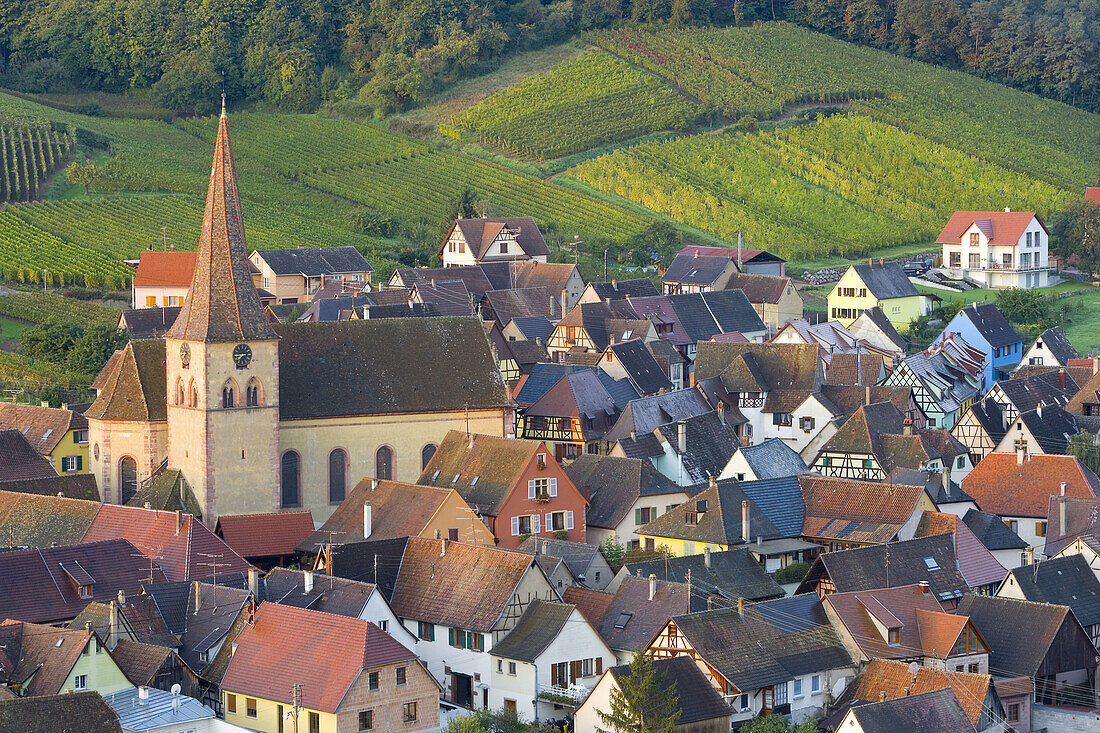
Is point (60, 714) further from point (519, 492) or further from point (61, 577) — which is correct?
point (519, 492)

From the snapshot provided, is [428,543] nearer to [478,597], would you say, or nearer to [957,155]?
[478,597]

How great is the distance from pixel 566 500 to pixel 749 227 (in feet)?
235

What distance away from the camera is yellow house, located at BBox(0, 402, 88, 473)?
8244 centimetres

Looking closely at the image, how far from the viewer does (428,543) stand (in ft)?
204

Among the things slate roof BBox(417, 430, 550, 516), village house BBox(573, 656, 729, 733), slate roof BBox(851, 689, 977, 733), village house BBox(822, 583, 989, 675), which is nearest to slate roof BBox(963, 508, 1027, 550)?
village house BBox(822, 583, 989, 675)

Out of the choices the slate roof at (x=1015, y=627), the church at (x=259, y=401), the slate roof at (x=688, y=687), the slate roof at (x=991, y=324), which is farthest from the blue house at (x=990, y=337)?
the slate roof at (x=688, y=687)

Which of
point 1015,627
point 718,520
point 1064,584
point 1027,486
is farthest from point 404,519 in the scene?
point 1027,486

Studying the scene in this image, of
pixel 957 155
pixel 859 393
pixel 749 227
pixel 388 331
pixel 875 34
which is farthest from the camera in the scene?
pixel 875 34

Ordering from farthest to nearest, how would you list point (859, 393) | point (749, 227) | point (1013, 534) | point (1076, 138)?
point (1076, 138) → point (749, 227) → point (859, 393) → point (1013, 534)

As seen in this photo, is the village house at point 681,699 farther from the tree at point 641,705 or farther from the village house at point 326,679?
the village house at point 326,679

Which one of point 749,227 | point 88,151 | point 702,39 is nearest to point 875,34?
point 702,39

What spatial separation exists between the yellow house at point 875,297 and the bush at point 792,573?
5078cm

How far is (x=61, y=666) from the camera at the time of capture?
176 ft

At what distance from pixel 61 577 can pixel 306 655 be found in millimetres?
10565
